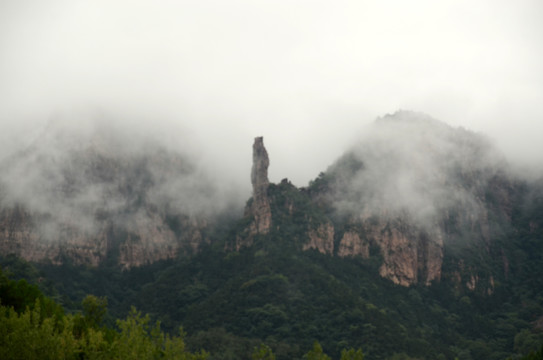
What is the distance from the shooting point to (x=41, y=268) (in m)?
192

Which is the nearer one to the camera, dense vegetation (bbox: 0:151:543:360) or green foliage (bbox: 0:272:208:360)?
green foliage (bbox: 0:272:208:360)

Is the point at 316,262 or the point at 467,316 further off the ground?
the point at 316,262

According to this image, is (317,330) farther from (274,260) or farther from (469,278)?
(469,278)

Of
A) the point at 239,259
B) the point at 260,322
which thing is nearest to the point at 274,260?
the point at 239,259

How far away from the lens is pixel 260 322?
541 feet

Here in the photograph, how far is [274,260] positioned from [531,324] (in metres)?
77.3

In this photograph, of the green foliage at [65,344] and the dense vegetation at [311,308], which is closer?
the green foliage at [65,344]

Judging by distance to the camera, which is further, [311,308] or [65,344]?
[311,308]

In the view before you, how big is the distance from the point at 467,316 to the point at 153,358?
148 metres

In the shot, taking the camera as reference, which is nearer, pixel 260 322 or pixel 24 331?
pixel 24 331

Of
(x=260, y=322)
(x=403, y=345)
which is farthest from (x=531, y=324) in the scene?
(x=260, y=322)

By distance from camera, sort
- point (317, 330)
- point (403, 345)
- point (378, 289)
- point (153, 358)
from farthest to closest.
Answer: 1. point (378, 289)
2. point (317, 330)
3. point (403, 345)
4. point (153, 358)

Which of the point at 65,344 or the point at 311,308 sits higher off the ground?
→ the point at 311,308

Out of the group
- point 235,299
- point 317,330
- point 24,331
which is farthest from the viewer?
point 235,299
